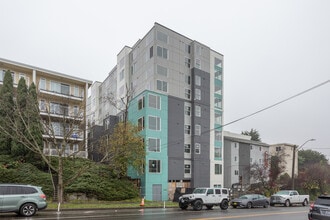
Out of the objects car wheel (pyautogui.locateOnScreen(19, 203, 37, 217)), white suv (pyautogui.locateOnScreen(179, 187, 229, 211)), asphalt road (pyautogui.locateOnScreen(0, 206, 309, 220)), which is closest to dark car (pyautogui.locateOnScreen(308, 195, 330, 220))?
asphalt road (pyautogui.locateOnScreen(0, 206, 309, 220))

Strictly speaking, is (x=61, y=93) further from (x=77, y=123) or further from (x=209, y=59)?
(x=209, y=59)

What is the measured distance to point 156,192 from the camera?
41656 millimetres

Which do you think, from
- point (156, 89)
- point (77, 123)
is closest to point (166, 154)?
point (156, 89)

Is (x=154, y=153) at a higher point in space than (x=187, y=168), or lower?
higher

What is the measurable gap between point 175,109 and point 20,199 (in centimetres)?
3100

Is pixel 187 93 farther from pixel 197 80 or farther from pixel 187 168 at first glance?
pixel 187 168

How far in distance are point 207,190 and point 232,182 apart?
107ft

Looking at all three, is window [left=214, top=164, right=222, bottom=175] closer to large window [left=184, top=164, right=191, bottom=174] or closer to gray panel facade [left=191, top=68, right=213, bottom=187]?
gray panel facade [left=191, top=68, right=213, bottom=187]

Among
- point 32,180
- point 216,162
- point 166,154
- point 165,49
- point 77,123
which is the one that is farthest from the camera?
point 216,162

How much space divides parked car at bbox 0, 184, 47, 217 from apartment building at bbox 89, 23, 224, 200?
22815 mm

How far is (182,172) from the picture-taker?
4553 cm

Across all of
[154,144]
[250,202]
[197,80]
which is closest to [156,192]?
[154,144]

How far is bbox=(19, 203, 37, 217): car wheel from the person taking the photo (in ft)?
57.2

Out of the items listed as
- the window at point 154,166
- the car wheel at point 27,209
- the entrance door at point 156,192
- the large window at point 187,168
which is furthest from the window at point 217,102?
the car wheel at point 27,209
